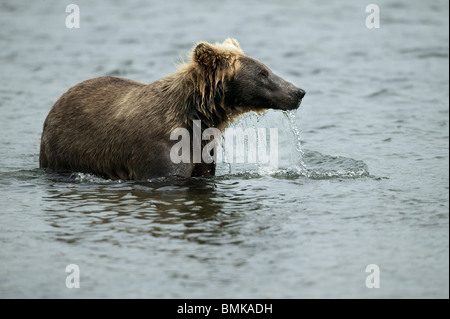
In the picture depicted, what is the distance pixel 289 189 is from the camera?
352 inches

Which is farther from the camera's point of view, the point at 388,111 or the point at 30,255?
the point at 388,111

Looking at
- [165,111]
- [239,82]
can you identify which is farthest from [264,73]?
[165,111]

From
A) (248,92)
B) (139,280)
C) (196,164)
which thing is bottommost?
(139,280)

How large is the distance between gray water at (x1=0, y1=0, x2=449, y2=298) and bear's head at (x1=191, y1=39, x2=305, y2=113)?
26.3 inches

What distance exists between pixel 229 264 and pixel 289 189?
257 cm

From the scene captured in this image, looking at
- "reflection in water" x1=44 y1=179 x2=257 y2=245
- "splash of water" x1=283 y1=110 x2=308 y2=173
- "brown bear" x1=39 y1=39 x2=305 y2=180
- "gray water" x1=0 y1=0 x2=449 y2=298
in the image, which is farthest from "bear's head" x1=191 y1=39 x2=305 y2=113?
"reflection in water" x1=44 y1=179 x2=257 y2=245

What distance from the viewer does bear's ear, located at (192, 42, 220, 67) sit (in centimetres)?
864

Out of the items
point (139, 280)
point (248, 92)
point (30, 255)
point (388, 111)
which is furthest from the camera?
point (388, 111)

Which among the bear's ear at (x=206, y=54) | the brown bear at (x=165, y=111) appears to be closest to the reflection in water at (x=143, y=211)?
the brown bear at (x=165, y=111)

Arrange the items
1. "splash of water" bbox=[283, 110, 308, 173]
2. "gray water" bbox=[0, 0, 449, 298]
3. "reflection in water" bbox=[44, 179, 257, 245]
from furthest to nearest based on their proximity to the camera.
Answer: "splash of water" bbox=[283, 110, 308, 173], "reflection in water" bbox=[44, 179, 257, 245], "gray water" bbox=[0, 0, 449, 298]

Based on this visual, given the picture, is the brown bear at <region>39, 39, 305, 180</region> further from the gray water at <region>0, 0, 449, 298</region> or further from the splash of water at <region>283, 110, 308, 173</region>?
the splash of water at <region>283, 110, 308, 173</region>

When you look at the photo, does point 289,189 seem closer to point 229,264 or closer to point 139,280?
point 229,264

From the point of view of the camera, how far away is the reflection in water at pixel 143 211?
7316 millimetres

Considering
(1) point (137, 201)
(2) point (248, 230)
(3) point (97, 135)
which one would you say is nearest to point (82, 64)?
(3) point (97, 135)
